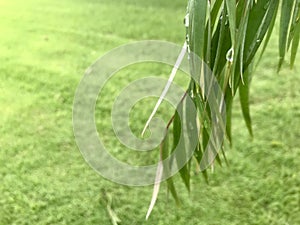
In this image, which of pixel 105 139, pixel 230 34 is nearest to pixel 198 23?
pixel 230 34

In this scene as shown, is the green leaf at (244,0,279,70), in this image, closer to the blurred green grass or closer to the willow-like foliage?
the willow-like foliage

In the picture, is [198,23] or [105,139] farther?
[105,139]

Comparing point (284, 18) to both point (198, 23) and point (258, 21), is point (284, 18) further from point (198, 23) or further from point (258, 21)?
point (198, 23)

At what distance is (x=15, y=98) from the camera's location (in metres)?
2.10

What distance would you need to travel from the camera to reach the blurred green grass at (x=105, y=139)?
1.52 metres

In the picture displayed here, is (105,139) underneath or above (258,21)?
underneath

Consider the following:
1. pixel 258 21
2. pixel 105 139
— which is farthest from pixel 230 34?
pixel 105 139

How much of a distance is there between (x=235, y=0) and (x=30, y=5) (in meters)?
2.32

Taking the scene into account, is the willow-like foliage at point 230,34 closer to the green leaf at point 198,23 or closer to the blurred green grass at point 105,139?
the green leaf at point 198,23

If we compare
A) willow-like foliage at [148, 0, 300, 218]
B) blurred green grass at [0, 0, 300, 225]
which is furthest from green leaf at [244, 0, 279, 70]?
blurred green grass at [0, 0, 300, 225]

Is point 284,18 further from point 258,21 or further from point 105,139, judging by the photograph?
point 105,139

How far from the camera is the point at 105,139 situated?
1.89 meters

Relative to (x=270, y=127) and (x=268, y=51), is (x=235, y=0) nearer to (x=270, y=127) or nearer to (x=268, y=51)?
(x=270, y=127)

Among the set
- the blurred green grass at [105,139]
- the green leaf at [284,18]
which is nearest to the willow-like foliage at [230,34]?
the green leaf at [284,18]
